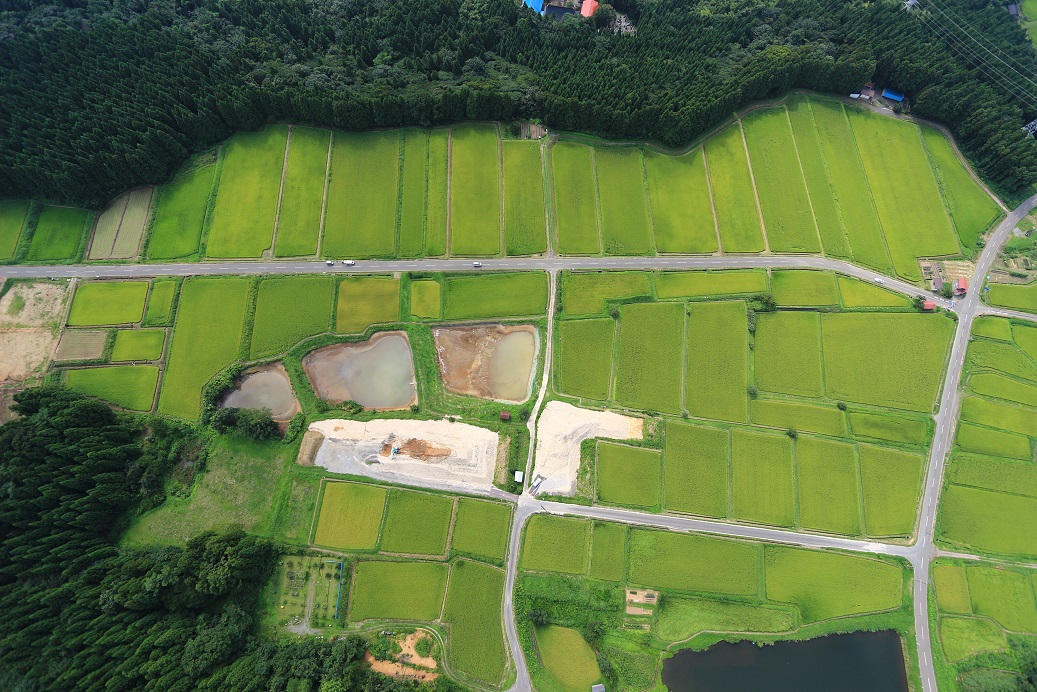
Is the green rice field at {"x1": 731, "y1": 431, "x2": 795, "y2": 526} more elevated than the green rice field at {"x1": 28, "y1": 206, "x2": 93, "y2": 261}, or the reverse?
the green rice field at {"x1": 28, "y1": 206, "x2": 93, "y2": 261}

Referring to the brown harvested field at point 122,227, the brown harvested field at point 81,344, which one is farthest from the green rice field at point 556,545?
the brown harvested field at point 122,227

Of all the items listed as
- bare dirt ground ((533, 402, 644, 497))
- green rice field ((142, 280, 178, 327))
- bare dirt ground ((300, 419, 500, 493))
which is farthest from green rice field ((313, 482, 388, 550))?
green rice field ((142, 280, 178, 327))

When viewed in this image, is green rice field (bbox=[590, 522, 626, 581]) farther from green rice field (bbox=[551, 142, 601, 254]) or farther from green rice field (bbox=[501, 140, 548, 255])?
green rice field (bbox=[501, 140, 548, 255])

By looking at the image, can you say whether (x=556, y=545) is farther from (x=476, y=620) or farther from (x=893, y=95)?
(x=893, y=95)

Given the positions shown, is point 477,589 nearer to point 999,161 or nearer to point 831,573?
point 831,573

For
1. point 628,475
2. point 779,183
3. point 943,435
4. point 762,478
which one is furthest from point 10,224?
point 943,435

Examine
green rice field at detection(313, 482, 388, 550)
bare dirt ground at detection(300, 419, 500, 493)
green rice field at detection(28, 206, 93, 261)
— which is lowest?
green rice field at detection(313, 482, 388, 550)
